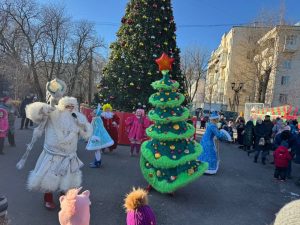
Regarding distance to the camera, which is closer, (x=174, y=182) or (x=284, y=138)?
(x=174, y=182)

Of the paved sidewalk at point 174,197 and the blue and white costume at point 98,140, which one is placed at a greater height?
the blue and white costume at point 98,140

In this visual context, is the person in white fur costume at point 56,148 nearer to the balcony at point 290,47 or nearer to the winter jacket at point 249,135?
the winter jacket at point 249,135

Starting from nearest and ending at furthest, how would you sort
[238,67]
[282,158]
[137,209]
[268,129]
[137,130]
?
[137,209], [282,158], [137,130], [268,129], [238,67]

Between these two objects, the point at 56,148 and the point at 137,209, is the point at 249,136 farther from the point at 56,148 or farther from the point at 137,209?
the point at 137,209

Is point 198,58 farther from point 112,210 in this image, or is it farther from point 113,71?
point 112,210

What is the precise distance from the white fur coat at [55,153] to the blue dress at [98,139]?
3.43 m

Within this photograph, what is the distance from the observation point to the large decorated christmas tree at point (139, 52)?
15.0 meters

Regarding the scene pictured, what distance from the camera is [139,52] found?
49.9 ft

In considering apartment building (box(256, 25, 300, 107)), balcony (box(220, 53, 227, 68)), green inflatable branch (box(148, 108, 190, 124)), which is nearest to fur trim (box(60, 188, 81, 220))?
green inflatable branch (box(148, 108, 190, 124))

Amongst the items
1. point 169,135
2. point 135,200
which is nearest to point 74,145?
point 169,135

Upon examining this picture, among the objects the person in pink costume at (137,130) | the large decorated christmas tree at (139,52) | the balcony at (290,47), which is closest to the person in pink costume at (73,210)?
the person in pink costume at (137,130)

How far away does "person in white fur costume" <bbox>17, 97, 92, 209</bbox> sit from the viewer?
5.37m

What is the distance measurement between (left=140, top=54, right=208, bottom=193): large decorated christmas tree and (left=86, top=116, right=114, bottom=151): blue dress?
2.53 metres

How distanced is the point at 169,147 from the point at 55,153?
2.38 meters
